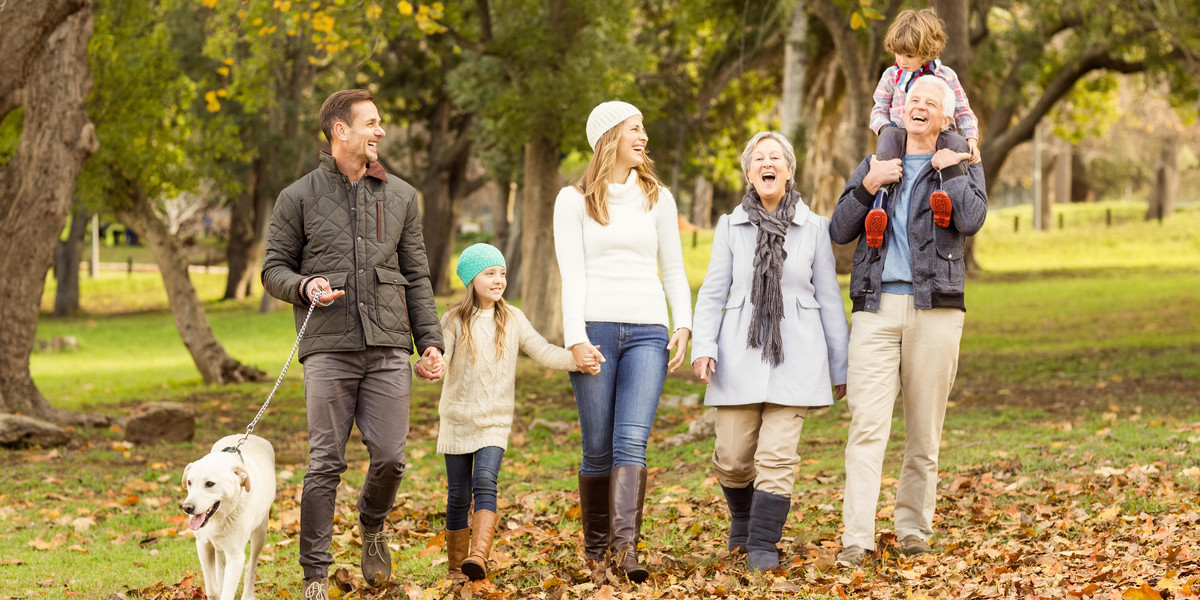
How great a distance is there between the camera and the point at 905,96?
18.2ft

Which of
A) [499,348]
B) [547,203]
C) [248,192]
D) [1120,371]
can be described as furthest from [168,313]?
[499,348]

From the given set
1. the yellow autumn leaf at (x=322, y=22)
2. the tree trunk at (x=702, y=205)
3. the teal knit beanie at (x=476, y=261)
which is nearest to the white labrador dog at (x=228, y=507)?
the teal knit beanie at (x=476, y=261)

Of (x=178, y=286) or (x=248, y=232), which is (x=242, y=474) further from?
(x=248, y=232)

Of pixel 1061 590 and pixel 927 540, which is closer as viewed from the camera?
pixel 1061 590

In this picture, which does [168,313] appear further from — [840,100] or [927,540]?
[927,540]

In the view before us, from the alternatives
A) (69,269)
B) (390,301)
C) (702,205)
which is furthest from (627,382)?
(702,205)

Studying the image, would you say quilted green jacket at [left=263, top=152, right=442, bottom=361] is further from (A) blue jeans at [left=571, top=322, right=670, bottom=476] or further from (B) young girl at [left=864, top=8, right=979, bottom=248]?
(B) young girl at [left=864, top=8, right=979, bottom=248]

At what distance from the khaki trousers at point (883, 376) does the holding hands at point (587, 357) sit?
1185mm

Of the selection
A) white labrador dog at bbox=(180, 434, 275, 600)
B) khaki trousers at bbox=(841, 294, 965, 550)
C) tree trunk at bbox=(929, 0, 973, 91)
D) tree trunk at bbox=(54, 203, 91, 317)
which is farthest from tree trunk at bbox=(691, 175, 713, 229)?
white labrador dog at bbox=(180, 434, 275, 600)

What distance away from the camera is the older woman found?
536 centimetres

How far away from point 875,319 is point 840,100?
22670 millimetres

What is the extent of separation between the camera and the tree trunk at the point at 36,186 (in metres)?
11.4

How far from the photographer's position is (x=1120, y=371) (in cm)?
1370

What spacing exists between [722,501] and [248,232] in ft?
93.7
